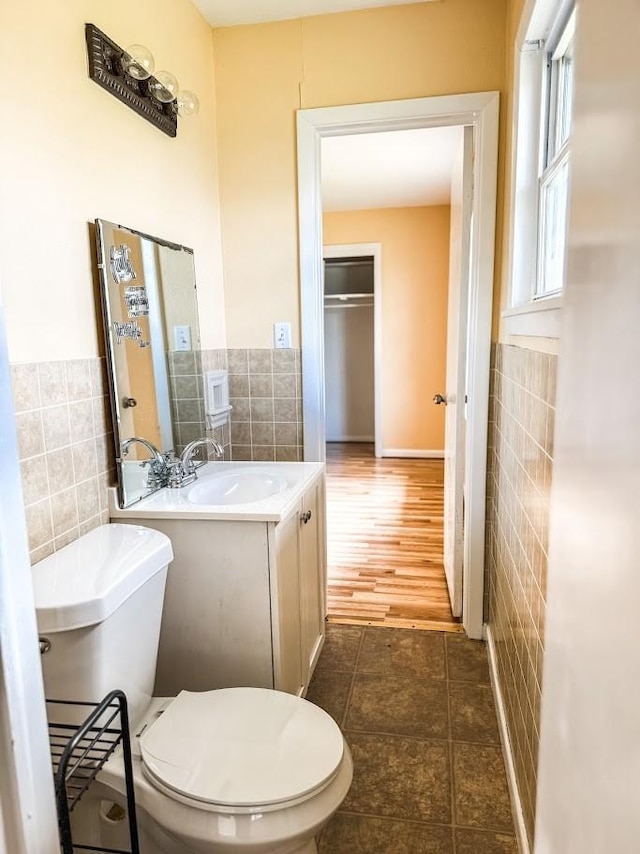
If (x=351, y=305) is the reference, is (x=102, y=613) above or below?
below

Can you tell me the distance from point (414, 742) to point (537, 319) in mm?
1408

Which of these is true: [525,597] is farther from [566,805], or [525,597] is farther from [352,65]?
[352,65]

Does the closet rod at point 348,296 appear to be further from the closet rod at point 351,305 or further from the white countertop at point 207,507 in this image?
the white countertop at point 207,507

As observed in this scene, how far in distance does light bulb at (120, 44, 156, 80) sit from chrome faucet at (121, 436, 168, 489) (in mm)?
1082

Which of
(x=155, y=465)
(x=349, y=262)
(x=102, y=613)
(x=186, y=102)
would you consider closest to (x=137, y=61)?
(x=186, y=102)

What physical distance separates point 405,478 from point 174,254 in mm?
3441

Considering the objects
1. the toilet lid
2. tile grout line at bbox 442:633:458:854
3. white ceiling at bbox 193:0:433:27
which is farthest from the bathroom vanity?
white ceiling at bbox 193:0:433:27

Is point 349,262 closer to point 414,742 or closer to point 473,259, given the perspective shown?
point 473,259

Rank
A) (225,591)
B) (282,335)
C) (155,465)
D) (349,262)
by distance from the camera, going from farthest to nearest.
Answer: (349,262)
(282,335)
(155,465)
(225,591)

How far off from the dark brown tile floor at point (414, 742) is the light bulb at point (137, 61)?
216 cm

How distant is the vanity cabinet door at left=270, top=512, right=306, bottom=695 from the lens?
164 centimetres

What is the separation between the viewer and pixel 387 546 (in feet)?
11.4

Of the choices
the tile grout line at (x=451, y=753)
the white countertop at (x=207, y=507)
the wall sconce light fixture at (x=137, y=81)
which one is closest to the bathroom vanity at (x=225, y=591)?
the white countertop at (x=207, y=507)

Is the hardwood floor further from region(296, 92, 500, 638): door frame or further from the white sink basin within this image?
the white sink basin
